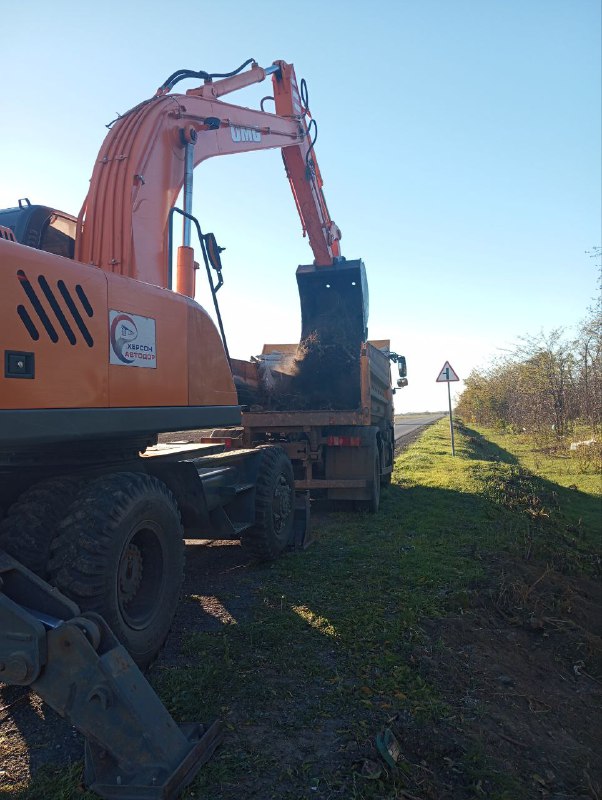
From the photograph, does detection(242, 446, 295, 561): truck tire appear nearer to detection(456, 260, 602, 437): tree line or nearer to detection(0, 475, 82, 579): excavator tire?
detection(0, 475, 82, 579): excavator tire

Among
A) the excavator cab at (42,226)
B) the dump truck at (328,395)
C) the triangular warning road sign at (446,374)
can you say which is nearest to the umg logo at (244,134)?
the excavator cab at (42,226)

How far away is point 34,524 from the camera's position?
10.7 ft

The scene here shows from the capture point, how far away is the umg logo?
6.27 metres

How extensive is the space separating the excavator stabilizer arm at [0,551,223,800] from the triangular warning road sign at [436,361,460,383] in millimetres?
15350

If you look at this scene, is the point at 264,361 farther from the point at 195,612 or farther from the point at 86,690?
the point at 86,690

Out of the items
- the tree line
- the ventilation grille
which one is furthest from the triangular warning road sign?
the ventilation grille

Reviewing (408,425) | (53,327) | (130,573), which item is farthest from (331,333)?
(408,425)

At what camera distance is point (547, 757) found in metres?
3.08

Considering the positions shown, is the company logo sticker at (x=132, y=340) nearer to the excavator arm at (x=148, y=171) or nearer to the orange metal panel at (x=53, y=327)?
the orange metal panel at (x=53, y=327)

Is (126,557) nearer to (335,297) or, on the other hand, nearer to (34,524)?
(34,524)

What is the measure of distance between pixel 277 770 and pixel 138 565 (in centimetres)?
150

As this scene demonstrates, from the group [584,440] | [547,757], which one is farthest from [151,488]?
[584,440]

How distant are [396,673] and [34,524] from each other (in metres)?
2.32

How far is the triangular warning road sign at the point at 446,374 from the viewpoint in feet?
55.6
